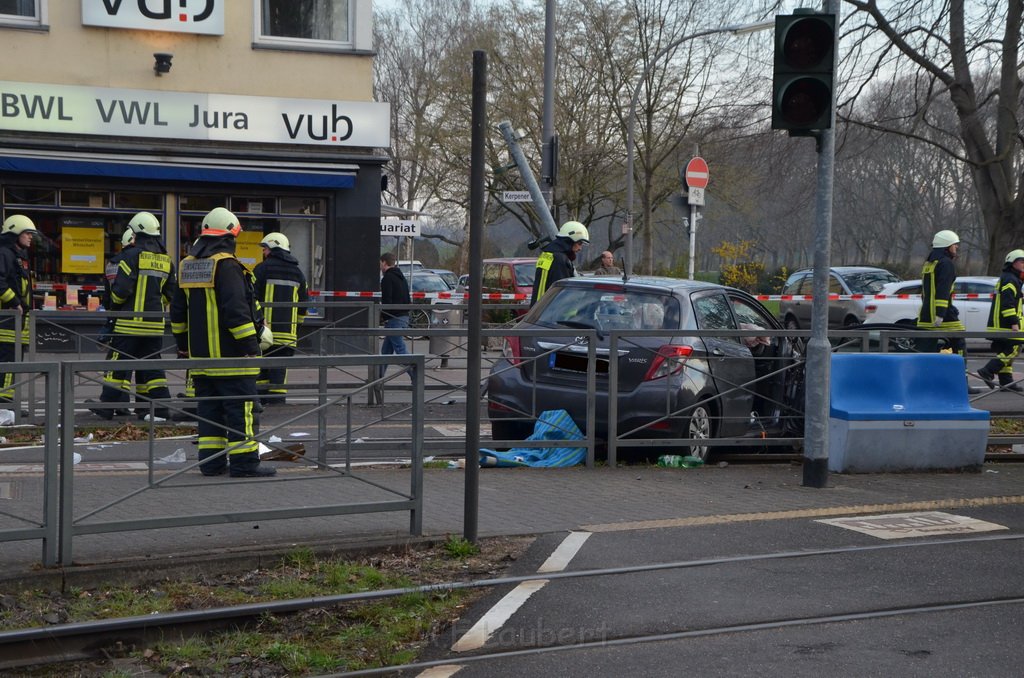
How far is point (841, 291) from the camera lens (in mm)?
27250

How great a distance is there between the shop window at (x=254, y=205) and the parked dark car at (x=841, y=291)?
11640 mm

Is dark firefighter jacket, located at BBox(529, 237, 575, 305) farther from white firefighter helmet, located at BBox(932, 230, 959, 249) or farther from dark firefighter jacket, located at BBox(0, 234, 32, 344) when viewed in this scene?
dark firefighter jacket, located at BBox(0, 234, 32, 344)

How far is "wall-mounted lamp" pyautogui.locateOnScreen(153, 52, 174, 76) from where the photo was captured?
1989 cm

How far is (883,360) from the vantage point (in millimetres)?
10102

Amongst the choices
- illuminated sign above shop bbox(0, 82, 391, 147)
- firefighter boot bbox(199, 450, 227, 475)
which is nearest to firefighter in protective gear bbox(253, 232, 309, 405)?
firefighter boot bbox(199, 450, 227, 475)

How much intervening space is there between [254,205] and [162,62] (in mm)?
2822

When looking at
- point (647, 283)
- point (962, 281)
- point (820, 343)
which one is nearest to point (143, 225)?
point (647, 283)

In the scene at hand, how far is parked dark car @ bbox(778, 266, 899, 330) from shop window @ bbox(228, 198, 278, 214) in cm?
1164

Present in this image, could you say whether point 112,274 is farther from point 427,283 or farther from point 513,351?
point 427,283

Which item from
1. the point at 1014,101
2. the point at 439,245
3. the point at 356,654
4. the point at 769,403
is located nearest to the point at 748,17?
the point at 1014,101

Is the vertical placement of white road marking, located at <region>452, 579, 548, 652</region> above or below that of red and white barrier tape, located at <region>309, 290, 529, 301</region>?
below

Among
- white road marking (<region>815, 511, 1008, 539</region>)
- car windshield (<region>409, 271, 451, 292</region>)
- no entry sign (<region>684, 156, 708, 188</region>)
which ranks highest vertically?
no entry sign (<region>684, 156, 708, 188</region>)

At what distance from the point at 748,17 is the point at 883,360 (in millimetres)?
15815

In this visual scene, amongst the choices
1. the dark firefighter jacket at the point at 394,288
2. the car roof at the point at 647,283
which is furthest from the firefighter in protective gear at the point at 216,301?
the dark firefighter jacket at the point at 394,288
